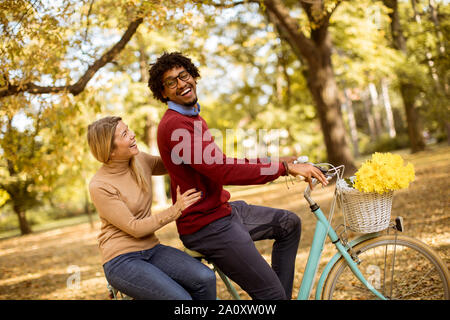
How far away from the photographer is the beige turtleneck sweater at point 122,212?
2391 millimetres

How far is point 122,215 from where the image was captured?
239 cm

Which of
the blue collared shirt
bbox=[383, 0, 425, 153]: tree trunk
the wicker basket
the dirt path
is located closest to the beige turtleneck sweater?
the blue collared shirt

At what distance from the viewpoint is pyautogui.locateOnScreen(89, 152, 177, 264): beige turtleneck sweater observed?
239 centimetres

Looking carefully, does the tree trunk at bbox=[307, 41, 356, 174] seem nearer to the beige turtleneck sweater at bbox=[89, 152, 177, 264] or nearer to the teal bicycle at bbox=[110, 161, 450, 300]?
the teal bicycle at bbox=[110, 161, 450, 300]

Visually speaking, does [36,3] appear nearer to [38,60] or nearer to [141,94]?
[38,60]

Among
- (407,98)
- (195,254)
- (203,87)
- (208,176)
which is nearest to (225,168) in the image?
(208,176)

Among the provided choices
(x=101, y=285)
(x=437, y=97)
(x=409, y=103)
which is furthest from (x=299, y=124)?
(x=101, y=285)

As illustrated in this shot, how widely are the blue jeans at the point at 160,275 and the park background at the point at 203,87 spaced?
0.85 m

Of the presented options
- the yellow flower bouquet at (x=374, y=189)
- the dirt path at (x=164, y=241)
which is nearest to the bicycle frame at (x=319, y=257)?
the yellow flower bouquet at (x=374, y=189)

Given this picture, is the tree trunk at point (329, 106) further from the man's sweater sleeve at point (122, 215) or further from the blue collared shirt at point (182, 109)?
the man's sweater sleeve at point (122, 215)

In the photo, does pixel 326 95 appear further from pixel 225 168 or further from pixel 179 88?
pixel 225 168

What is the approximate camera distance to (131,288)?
232cm

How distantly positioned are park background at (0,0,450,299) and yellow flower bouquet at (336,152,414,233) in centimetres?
52

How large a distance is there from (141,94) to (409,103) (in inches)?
414
